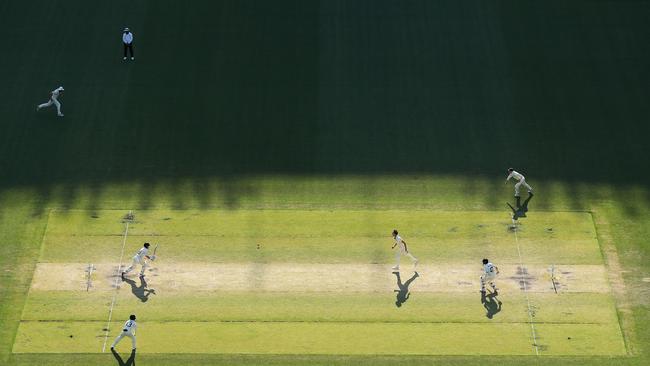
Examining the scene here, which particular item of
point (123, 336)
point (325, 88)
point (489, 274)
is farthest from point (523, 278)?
point (123, 336)

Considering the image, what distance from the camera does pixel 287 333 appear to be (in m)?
54.8

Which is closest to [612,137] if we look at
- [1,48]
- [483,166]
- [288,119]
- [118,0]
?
[483,166]

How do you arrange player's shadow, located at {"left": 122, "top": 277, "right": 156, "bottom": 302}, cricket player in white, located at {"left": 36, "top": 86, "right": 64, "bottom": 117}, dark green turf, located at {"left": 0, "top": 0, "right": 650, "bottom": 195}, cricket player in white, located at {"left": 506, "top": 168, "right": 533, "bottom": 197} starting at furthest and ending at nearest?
cricket player in white, located at {"left": 36, "top": 86, "right": 64, "bottom": 117} < dark green turf, located at {"left": 0, "top": 0, "right": 650, "bottom": 195} < cricket player in white, located at {"left": 506, "top": 168, "right": 533, "bottom": 197} < player's shadow, located at {"left": 122, "top": 277, "right": 156, "bottom": 302}

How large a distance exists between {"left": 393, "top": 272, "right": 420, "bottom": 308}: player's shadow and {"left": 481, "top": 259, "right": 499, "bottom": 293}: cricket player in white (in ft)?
10.7

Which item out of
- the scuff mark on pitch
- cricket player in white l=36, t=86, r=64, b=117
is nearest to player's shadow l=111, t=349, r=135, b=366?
cricket player in white l=36, t=86, r=64, b=117

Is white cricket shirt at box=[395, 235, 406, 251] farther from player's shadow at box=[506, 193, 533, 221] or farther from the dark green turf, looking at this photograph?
the dark green turf

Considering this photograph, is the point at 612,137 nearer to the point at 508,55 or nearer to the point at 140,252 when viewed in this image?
the point at 508,55

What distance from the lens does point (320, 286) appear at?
5719 cm

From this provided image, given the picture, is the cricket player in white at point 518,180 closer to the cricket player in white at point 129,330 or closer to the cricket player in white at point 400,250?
the cricket player in white at point 400,250

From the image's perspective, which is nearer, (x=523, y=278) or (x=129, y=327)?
(x=129, y=327)

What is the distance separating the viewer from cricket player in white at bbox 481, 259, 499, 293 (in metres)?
55.8

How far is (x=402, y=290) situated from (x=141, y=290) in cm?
1270

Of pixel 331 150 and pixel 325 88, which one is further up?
pixel 325 88

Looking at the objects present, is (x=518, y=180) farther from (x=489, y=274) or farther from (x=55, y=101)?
(x=55, y=101)
